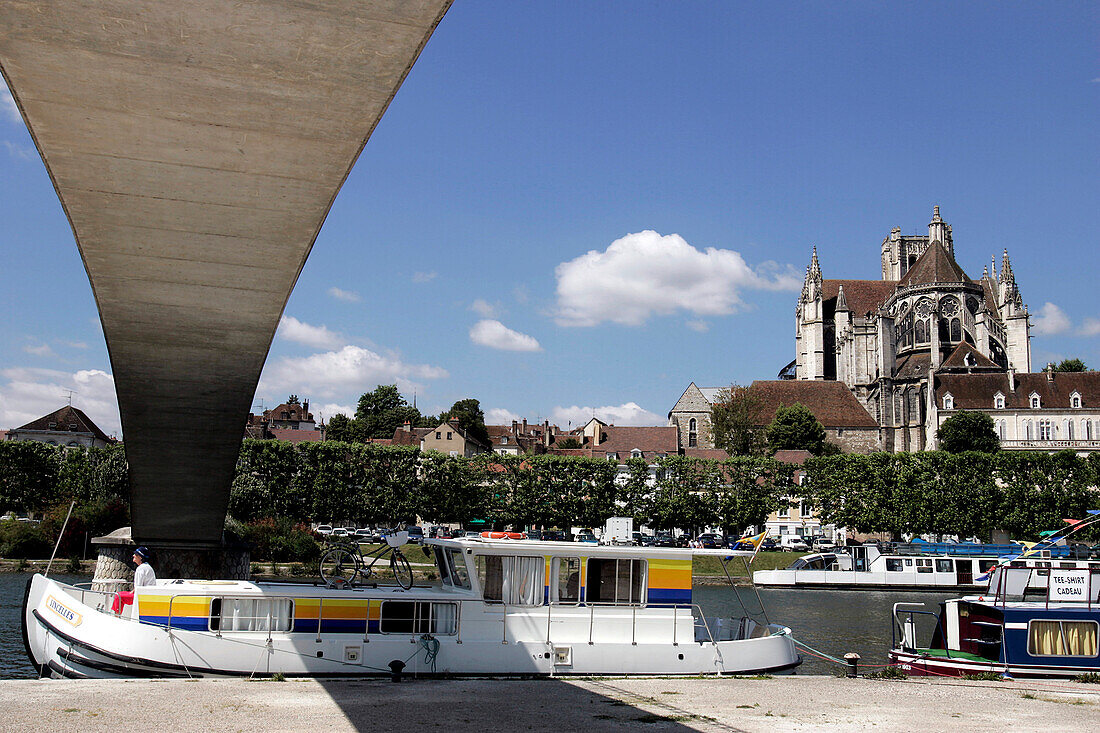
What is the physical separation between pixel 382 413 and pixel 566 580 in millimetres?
94379

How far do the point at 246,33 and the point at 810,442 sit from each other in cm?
8963

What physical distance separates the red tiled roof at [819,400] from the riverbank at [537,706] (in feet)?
286

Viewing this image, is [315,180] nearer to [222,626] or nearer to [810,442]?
[222,626]

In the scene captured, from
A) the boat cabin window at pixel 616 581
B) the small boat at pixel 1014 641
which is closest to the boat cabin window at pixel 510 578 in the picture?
the boat cabin window at pixel 616 581

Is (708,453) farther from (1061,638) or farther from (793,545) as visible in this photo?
(1061,638)

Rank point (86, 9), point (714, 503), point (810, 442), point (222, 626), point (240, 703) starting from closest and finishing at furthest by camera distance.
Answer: point (86, 9) → point (240, 703) → point (222, 626) → point (714, 503) → point (810, 442)

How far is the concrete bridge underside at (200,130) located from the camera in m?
6.37

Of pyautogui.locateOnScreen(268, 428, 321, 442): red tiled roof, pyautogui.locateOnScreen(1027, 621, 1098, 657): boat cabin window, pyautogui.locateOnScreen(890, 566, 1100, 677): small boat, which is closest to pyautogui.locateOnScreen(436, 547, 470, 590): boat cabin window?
pyautogui.locateOnScreen(890, 566, 1100, 677): small boat

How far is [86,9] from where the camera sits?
6.19 metres

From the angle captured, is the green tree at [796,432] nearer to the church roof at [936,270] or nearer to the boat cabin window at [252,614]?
the church roof at [936,270]

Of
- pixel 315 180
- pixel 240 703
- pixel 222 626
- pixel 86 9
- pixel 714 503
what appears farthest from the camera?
pixel 714 503

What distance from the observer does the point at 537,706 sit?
11539 millimetres

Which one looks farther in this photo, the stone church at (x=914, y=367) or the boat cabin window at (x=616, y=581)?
the stone church at (x=914, y=367)

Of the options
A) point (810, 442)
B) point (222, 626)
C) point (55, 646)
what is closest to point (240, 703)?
point (222, 626)
